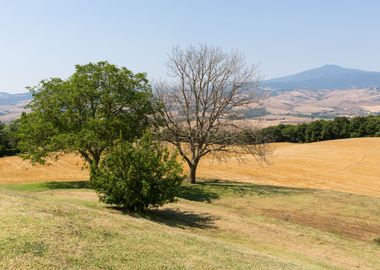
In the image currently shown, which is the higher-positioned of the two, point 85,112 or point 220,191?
point 85,112

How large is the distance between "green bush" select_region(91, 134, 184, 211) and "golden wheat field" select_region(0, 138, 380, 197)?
1739cm

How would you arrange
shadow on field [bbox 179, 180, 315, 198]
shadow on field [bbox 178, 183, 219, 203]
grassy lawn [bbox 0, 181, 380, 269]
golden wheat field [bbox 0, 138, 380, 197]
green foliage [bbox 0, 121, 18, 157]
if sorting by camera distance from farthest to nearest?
green foliage [bbox 0, 121, 18, 157]
golden wheat field [bbox 0, 138, 380, 197]
shadow on field [bbox 179, 180, 315, 198]
shadow on field [bbox 178, 183, 219, 203]
grassy lawn [bbox 0, 181, 380, 269]

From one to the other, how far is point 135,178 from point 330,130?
86.3 meters

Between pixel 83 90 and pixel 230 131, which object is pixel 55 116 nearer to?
pixel 83 90

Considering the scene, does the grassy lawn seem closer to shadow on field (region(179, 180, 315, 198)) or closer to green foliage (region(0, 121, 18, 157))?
shadow on field (region(179, 180, 315, 198))

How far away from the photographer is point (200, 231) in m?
23.1

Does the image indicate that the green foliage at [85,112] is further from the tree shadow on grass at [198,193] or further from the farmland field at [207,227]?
the tree shadow on grass at [198,193]

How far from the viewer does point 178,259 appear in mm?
13898

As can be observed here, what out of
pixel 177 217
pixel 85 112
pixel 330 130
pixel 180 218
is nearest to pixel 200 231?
pixel 180 218

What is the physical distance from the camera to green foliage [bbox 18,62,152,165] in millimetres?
36656

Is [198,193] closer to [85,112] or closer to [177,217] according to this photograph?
[177,217]

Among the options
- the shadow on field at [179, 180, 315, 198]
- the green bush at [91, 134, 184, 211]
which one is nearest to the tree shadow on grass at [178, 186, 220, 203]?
the shadow on field at [179, 180, 315, 198]

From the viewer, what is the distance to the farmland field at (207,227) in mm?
12641

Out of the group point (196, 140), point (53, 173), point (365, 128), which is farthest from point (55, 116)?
point (365, 128)
